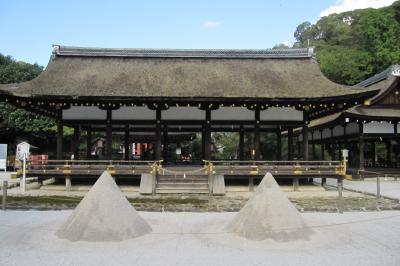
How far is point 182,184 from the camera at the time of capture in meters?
16.7

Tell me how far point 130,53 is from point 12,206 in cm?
1208

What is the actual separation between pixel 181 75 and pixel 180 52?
251 centimetres

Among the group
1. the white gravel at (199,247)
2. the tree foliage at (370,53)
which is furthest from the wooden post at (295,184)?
the tree foliage at (370,53)

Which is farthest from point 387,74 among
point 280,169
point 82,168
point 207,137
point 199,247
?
point 199,247

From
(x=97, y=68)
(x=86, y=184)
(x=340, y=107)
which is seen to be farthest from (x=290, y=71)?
(x=86, y=184)

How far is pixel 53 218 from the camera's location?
394 inches

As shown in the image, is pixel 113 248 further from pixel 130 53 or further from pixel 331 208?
pixel 130 53

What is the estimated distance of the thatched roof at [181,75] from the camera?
17484mm

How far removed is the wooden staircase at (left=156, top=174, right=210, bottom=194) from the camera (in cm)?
1620

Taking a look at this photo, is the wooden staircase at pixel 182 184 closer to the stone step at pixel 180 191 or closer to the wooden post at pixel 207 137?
the stone step at pixel 180 191

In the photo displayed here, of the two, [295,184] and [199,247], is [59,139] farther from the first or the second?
[199,247]

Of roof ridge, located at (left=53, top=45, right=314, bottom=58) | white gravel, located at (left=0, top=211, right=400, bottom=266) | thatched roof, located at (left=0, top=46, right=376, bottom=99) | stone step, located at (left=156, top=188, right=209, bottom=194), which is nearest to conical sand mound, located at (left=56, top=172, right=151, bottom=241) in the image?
white gravel, located at (left=0, top=211, right=400, bottom=266)

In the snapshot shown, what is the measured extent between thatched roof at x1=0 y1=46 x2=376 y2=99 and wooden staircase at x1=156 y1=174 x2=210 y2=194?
3.69 meters

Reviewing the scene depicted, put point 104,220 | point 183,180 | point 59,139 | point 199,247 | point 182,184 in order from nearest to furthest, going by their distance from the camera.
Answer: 1. point 199,247
2. point 104,220
3. point 182,184
4. point 183,180
5. point 59,139
